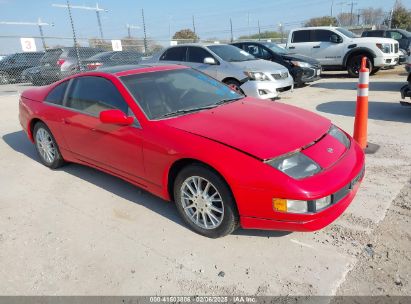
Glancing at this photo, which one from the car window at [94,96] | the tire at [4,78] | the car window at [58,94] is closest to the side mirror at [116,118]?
the car window at [94,96]

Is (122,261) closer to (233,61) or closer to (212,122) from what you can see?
(212,122)

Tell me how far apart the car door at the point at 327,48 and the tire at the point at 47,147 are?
35.5ft

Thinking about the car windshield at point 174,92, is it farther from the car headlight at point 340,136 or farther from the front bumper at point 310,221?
the front bumper at point 310,221

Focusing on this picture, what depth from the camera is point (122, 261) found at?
9.34ft

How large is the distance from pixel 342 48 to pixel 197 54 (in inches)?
251

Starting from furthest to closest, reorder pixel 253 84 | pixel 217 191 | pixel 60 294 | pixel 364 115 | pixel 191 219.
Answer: pixel 253 84, pixel 364 115, pixel 191 219, pixel 217 191, pixel 60 294

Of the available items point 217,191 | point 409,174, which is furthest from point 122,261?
point 409,174

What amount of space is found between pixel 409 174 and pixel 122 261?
335 centimetres

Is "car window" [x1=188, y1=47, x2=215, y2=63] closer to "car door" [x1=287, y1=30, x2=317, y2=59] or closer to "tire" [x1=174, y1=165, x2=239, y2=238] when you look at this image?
"car door" [x1=287, y1=30, x2=317, y2=59]

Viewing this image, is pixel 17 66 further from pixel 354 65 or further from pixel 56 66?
pixel 354 65

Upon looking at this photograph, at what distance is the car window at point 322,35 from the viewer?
42.4 ft

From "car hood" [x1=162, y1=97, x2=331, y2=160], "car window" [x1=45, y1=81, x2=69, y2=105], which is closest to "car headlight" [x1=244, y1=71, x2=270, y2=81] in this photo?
"car hood" [x1=162, y1=97, x2=331, y2=160]

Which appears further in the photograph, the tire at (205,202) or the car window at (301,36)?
the car window at (301,36)

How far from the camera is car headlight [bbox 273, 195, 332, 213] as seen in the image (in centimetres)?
253
